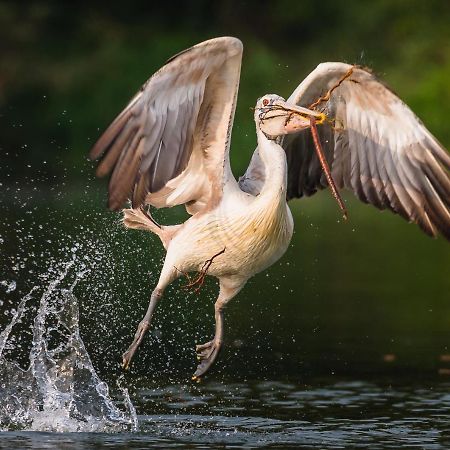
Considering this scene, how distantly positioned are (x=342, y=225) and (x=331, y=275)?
4.65 meters

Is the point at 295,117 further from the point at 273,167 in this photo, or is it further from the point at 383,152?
the point at 383,152

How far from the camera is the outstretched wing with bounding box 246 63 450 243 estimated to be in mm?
8984

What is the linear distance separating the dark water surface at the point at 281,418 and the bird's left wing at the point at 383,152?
1.08 metres

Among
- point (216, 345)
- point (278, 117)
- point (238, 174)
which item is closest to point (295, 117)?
point (278, 117)

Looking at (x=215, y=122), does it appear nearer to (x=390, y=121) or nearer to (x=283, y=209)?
(x=283, y=209)

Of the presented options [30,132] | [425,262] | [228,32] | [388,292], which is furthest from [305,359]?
[228,32]

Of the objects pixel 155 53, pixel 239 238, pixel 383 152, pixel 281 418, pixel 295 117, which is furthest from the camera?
Answer: pixel 155 53

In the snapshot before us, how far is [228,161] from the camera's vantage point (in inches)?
342

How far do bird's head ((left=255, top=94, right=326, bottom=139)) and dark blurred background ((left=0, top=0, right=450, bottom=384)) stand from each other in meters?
0.88

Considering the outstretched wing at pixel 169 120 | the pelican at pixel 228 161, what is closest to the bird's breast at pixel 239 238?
the pelican at pixel 228 161

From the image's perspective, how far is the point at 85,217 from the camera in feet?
54.9

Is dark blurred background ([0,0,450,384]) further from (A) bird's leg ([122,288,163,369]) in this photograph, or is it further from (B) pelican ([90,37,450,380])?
(A) bird's leg ([122,288,163,369])

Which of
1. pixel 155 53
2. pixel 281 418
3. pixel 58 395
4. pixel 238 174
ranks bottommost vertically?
pixel 281 418

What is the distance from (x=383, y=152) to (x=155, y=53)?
17.1 m
